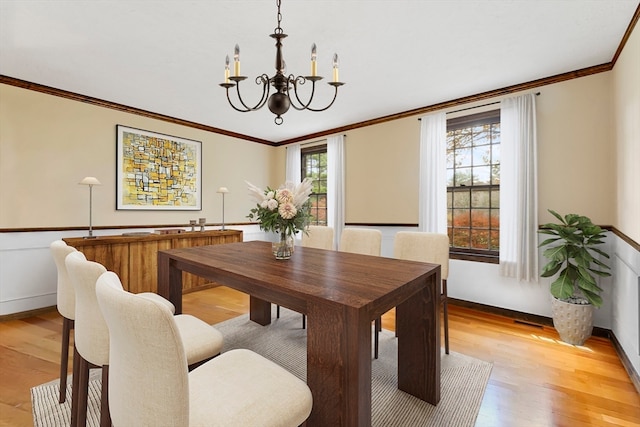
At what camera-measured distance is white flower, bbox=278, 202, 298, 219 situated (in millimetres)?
1843

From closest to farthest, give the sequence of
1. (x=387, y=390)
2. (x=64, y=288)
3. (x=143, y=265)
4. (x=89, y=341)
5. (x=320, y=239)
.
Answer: (x=89, y=341), (x=64, y=288), (x=387, y=390), (x=320, y=239), (x=143, y=265)

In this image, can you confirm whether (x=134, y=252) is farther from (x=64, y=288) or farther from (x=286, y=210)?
(x=286, y=210)

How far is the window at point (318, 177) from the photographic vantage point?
503 centimetres

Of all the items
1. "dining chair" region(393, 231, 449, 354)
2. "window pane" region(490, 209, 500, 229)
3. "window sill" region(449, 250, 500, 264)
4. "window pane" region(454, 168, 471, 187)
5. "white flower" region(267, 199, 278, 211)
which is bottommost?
"window sill" region(449, 250, 500, 264)

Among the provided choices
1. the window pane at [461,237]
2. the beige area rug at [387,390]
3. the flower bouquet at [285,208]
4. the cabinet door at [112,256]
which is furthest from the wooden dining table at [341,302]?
the window pane at [461,237]

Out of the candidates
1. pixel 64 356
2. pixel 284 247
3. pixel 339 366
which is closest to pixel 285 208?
pixel 284 247

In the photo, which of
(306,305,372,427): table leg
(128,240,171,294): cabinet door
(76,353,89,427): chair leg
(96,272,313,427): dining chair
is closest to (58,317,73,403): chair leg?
(76,353,89,427): chair leg

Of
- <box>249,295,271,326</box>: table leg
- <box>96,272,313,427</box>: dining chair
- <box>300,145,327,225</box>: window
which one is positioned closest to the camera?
<box>96,272,313,427</box>: dining chair

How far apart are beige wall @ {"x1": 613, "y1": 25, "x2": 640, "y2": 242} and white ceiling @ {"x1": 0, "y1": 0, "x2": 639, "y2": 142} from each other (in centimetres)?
23

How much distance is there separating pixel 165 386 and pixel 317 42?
2.39m

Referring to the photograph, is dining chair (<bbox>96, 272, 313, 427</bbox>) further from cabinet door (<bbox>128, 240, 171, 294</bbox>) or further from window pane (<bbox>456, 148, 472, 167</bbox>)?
window pane (<bbox>456, 148, 472, 167</bbox>)

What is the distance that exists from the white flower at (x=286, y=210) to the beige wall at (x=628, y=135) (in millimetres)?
2263

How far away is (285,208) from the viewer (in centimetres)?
→ 185

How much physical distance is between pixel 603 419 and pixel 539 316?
1.49m
